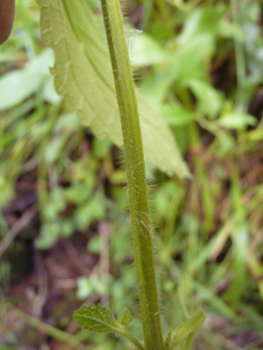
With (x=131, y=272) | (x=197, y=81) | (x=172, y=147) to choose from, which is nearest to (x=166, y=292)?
(x=131, y=272)

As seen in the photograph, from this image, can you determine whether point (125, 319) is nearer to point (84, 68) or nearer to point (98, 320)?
point (98, 320)

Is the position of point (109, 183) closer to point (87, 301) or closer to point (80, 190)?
point (80, 190)

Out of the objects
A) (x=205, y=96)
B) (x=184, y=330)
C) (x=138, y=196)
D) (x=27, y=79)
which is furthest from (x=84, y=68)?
(x=205, y=96)

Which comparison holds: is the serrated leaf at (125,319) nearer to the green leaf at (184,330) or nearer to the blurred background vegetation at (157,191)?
the green leaf at (184,330)

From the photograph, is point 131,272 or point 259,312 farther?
point 131,272

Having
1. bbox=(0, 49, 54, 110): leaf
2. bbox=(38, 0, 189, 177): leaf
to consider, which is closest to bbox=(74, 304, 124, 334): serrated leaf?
bbox=(38, 0, 189, 177): leaf

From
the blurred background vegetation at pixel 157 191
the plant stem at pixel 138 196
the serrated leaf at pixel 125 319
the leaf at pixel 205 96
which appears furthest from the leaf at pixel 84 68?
the leaf at pixel 205 96

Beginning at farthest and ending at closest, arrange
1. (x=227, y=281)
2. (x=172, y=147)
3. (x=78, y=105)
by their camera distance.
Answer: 1. (x=227, y=281)
2. (x=172, y=147)
3. (x=78, y=105)
